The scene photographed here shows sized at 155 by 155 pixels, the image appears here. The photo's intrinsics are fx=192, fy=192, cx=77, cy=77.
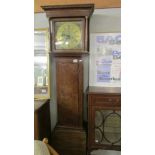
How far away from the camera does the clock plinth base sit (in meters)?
2.19

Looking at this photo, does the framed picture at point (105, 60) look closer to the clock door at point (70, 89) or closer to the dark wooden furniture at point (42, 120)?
the clock door at point (70, 89)

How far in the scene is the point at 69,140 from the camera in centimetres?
223

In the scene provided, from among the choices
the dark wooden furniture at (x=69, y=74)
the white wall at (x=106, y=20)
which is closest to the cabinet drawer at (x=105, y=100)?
the dark wooden furniture at (x=69, y=74)

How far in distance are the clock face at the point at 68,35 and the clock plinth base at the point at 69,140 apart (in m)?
0.96

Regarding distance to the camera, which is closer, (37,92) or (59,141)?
(59,141)

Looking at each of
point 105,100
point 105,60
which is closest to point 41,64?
point 105,60

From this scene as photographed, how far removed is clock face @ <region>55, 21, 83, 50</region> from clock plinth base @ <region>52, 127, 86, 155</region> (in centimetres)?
96

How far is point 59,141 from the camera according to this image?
2252 mm

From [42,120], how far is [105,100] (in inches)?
29.6

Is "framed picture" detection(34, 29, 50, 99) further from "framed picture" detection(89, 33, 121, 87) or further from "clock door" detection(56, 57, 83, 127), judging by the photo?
"framed picture" detection(89, 33, 121, 87)
